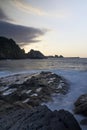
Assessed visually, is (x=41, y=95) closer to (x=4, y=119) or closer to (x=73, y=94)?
(x=73, y=94)

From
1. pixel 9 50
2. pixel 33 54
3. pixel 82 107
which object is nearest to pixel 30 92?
pixel 82 107

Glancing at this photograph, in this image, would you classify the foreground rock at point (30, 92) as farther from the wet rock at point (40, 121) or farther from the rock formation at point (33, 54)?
the rock formation at point (33, 54)

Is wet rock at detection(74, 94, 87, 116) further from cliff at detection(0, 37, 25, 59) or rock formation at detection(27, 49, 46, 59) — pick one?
rock formation at detection(27, 49, 46, 59)

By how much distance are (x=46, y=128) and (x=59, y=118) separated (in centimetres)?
40

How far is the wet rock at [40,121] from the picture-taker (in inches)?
173

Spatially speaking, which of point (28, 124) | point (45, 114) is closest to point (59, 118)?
point (45, 114)

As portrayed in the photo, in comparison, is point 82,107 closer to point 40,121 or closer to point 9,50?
point 40,121

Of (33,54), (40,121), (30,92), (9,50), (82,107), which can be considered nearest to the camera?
(40,121)

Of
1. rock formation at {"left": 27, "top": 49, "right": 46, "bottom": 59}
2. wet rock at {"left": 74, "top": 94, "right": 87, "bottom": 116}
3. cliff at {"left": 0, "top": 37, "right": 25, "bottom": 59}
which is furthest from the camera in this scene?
rock formation at {"left": 27, "top": 49, "right": 46, "bottom": 59}

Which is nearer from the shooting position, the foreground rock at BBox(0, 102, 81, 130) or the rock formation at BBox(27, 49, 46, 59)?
the foreground rock at BBox(0, 102, 81, 130)

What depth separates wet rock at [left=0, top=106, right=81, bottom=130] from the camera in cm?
439

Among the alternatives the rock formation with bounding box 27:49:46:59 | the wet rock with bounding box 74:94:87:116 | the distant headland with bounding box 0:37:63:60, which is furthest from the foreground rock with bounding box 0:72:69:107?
the rock formation with bounding box 27:49:46:59

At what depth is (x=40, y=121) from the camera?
4.49 meters

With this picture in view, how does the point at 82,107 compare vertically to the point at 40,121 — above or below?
below
